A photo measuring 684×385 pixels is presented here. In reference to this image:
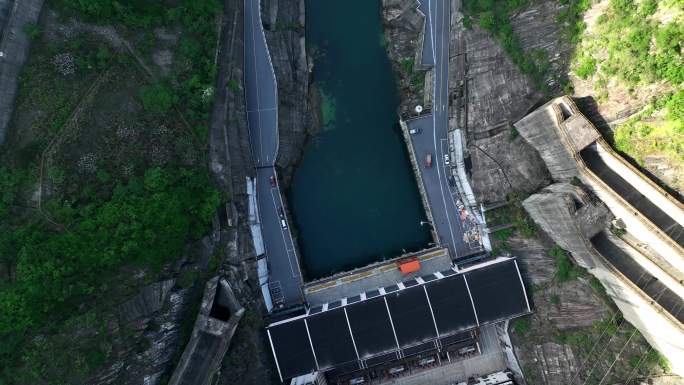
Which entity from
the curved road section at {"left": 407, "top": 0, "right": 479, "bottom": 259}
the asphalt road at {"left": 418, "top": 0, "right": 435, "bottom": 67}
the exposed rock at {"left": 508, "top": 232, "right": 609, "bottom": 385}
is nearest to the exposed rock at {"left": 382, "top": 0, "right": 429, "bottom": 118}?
the asphalt road at {"left": 418, "top": 0, "right": 435, "bottom": 67}

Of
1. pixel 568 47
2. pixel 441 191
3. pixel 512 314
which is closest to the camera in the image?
pixel 568 47

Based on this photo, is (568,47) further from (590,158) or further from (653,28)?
(590,158)

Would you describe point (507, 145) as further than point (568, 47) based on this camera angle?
Yes

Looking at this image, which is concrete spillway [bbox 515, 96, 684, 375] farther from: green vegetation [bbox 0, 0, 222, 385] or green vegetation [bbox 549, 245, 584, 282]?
green vegetation [bbox 0, 0, 222, 385]

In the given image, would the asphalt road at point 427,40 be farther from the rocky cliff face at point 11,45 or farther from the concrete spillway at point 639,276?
the rocky cliff face at point 11,45

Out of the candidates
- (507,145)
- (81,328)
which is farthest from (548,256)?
(81,328)

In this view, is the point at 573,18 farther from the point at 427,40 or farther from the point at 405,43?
the point at 405,43

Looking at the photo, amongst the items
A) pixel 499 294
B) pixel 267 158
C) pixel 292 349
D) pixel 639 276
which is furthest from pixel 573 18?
pixel 292 349
